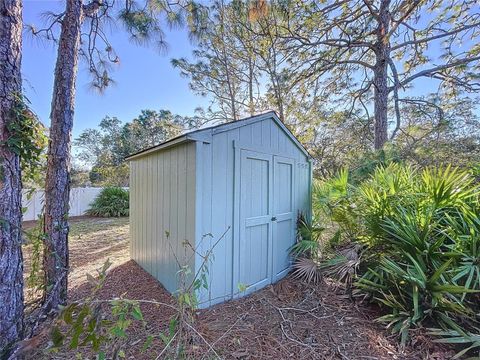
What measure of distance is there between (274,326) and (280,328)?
0.23 ft

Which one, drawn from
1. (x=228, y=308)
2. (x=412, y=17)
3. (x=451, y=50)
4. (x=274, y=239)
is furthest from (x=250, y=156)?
(x=451, y=50)

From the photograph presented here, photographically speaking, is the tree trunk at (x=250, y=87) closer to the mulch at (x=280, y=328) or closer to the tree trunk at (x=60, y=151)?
Result: the tree trunk at (x=60, y=151)

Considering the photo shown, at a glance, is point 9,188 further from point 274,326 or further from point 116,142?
point 116,142

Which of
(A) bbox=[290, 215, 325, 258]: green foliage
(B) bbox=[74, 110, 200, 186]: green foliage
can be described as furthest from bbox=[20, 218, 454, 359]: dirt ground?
(B) bbox=[74, 110, 200, 186]: green foliage

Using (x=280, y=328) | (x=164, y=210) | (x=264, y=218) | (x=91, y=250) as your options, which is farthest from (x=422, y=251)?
(x=91, y=250)

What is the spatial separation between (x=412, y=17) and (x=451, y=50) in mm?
1573

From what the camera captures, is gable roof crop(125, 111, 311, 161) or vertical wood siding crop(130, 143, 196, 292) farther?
vertical wood siding crop(130, 143, 196, 292)

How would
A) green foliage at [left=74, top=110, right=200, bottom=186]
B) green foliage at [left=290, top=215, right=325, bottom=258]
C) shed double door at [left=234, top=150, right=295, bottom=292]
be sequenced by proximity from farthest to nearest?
green foliage at [left=74, top=110, right=200, bottom=186], green foliage at [left=290, top=215, right=325, bottom=258], shed double door at [left=234, top=150, right=295, bottom=292]

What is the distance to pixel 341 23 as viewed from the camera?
7.41 m

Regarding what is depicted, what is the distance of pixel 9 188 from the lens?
2020 mm

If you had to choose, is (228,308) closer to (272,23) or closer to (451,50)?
(272,23)

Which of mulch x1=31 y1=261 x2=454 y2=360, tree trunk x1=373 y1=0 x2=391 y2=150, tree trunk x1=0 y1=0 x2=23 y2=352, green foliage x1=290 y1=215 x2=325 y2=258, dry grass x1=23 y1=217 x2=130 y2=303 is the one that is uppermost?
tree trunk x1=373 y1=0 x2=391 y2=150

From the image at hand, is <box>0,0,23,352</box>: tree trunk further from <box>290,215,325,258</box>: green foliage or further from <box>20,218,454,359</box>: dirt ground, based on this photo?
<box>290,215,325,258</box>: green foliage

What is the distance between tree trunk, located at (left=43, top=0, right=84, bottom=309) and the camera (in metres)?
2.71
